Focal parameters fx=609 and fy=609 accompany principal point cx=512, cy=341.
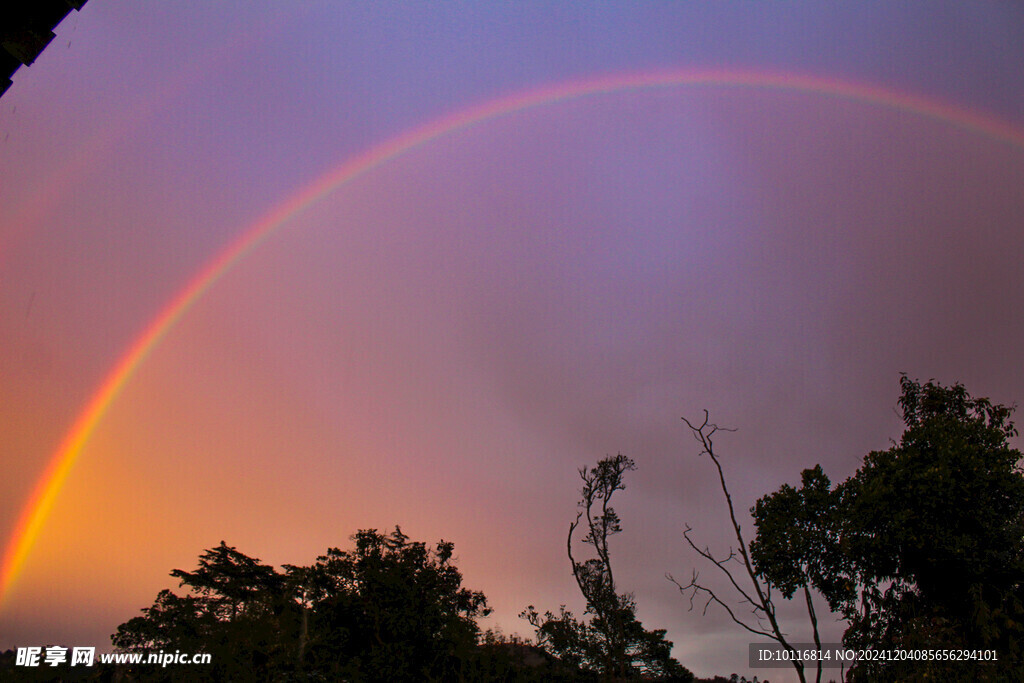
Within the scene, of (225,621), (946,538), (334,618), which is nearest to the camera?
(946,538)

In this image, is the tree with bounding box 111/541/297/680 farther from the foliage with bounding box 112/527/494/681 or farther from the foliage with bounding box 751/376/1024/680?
the foliage with bounding box 751/376/1024/680

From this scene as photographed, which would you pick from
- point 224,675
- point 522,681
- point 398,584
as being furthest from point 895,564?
point 224,675

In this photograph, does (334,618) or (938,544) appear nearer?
(938,544)

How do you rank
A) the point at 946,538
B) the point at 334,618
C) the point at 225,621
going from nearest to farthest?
the point at 946,538
the point at 225,621
the point at 334,618

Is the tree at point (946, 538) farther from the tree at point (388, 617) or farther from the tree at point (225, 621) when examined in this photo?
the tree at point (225, 621)

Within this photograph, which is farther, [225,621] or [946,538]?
[225,621]

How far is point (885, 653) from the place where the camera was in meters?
20.3

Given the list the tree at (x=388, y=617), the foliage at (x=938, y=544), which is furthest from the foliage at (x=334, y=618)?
the foliage at (x=938, y=544)

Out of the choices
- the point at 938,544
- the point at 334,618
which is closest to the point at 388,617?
the point at 334,618

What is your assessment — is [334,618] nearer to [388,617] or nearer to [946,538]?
[388,617]

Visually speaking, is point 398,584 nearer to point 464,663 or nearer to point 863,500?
point 464,663

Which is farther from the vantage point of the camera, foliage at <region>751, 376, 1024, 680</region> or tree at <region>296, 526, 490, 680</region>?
tree at <region>296, 526, 490, 680</region>

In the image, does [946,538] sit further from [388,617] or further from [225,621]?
[225,621]

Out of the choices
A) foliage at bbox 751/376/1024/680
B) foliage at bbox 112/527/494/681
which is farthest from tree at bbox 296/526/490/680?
foliage at bbox 751/376/1024/680
